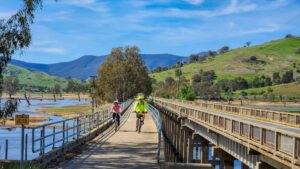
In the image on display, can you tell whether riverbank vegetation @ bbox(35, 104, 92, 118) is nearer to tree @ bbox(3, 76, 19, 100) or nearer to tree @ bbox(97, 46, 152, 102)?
tree @ bbox(97, 46, 152, 102)

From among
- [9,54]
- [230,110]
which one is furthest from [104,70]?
[9,54]

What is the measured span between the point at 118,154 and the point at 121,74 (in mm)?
81596

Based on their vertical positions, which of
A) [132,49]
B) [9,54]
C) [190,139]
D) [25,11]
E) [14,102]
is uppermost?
[132,49]

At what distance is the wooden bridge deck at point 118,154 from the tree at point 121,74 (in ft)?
232

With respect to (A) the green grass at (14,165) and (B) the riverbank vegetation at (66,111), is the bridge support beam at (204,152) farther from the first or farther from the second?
(B) the riverbank vegetation at (66,111)

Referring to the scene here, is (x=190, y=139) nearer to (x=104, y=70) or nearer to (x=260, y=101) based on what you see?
(x=104, y=70)

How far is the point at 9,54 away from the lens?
53.1 ft

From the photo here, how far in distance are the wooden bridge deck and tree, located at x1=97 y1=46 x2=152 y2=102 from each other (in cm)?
7061

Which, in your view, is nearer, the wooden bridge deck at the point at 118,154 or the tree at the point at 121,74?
the wooden bridge deck at the point at 118,154

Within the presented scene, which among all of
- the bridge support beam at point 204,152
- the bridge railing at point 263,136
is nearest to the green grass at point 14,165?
the bridge railing at point 263,136

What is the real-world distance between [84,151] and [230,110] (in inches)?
1145

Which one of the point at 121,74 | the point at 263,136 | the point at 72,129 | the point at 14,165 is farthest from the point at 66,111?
the point at 14,165

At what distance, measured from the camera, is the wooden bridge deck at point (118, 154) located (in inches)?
625

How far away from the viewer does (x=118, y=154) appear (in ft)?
61.0
